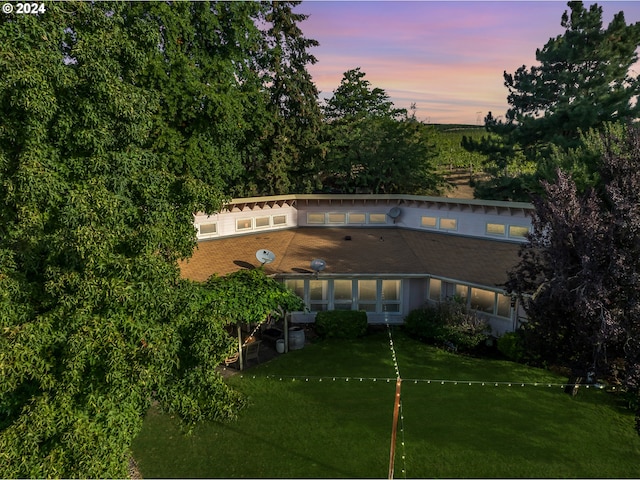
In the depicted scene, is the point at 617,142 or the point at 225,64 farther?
the point at 225,64

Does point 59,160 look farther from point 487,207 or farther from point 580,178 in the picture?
point 487,207

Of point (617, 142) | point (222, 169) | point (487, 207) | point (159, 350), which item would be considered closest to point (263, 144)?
point (222, 169)

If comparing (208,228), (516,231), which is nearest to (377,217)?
(516,231)

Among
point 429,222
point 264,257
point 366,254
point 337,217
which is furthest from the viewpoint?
point 337,217

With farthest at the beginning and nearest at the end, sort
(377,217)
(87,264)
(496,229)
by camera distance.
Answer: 1. (377,217)
2. (496,229)
3. (87,264)

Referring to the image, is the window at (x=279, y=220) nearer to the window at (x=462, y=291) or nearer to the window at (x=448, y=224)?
the window at (x=448, y=224)

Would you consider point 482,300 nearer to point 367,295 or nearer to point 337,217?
point 367,295

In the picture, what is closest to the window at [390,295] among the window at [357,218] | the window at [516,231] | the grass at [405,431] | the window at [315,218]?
the grass at [405,431]
